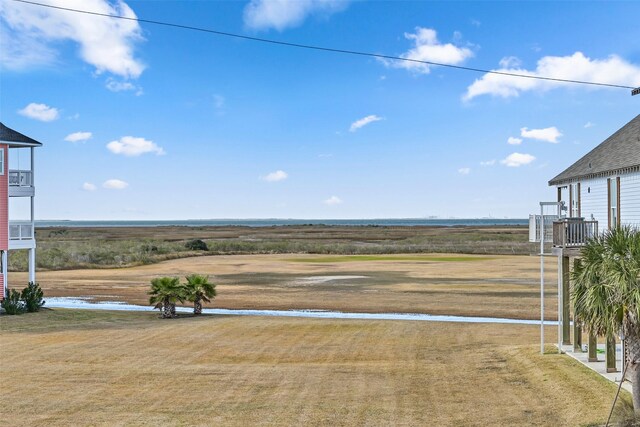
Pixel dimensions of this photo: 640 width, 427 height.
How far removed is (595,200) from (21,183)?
28408mm

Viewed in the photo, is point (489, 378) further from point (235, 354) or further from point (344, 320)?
point (344, 320)

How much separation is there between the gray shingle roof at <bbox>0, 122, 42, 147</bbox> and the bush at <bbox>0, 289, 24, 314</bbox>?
777 centimetres

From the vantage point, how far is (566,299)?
23656 mm

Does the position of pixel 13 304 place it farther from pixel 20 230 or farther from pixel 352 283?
pixel 352 283

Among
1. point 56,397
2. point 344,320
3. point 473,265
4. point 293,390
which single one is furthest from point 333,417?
point 473,265

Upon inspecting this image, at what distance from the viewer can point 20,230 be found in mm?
34875

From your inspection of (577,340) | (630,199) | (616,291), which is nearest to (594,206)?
(630,199)

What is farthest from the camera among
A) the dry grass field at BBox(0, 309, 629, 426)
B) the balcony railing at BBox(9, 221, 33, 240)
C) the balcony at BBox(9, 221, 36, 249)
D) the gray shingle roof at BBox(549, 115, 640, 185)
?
the balcony railing at BBox(9, 221, 33, 240)

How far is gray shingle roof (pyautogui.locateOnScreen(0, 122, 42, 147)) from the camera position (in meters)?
34.2

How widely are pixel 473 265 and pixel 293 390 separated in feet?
173

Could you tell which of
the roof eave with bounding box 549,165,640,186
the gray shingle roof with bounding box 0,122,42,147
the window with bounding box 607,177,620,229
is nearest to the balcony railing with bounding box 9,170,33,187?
the gray shingle roof with bounding box 0,122,42,147

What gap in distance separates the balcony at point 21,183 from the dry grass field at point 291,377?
908 cm

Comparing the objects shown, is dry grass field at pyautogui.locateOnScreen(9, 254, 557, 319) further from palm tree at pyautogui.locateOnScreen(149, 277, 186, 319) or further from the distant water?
palm tree at pyautogui.locateOnScreen(149, 277, 186, 319)

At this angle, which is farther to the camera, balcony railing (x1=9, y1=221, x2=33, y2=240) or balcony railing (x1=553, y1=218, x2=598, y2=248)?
balcony railing (x1=9, y1=221, x2=33, y2=240)
